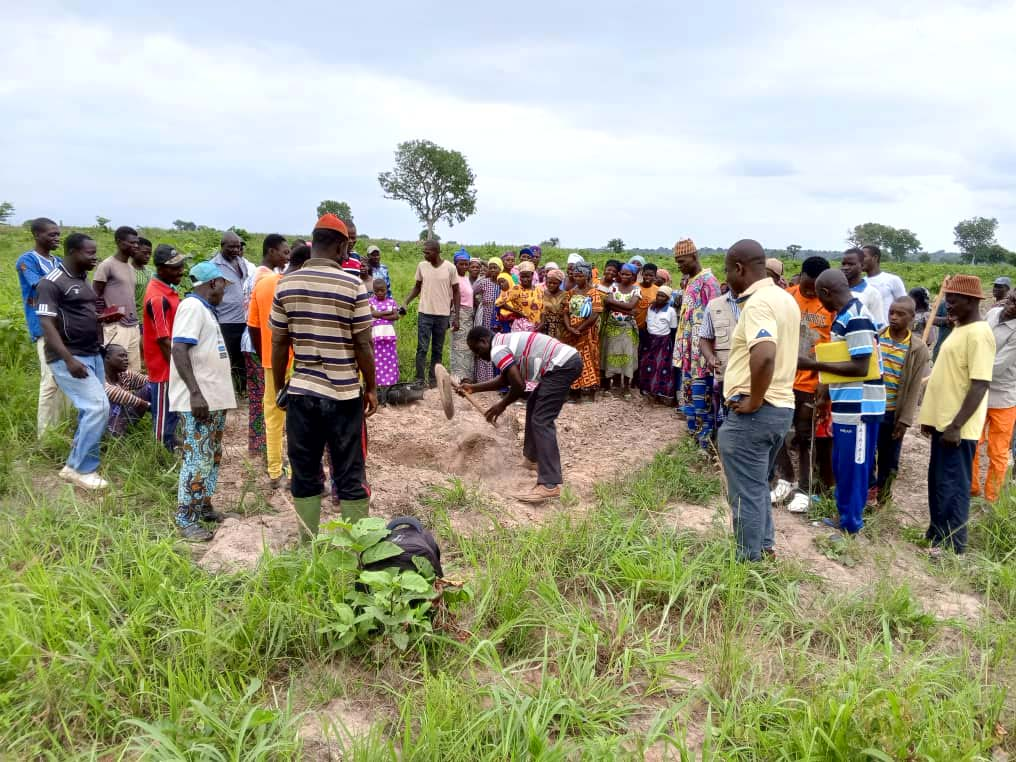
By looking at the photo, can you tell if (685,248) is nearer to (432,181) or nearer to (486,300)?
(486,300)

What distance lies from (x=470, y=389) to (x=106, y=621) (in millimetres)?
2831

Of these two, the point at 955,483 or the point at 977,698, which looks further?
the point at 955,483

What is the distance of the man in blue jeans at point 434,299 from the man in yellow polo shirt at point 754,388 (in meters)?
4.48

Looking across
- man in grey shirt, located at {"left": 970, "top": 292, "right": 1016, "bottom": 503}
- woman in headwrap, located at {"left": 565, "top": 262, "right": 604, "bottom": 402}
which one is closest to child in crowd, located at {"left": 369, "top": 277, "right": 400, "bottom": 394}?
woman in headwrap, located at {"left": 565, "top": 262, "right": 604, "bottom": 402}

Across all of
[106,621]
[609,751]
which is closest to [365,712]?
[609,751]

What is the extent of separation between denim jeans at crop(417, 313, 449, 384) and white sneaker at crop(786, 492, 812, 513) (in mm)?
4287

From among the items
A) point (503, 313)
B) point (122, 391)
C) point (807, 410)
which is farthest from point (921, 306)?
point (122, 391)

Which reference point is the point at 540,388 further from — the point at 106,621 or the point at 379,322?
the point at 106,621

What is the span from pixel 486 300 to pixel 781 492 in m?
4.23

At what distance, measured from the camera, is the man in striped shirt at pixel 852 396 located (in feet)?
12.4

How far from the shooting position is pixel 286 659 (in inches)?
101

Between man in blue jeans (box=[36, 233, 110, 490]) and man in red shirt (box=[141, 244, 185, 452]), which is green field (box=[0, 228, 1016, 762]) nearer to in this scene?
man in blue jeans (box=[36, 233, 110, 490])

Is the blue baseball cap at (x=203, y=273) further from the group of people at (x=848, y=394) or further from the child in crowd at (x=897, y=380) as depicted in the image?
the child in crowd at (x=897, y=380)

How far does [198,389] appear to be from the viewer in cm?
368
